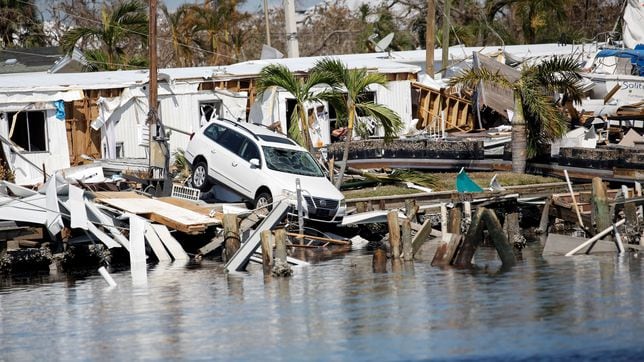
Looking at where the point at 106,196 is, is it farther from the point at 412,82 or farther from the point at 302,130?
the point at 412,82

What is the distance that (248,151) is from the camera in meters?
28.5

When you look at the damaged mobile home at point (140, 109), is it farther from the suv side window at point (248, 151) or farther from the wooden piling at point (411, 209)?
the wooden piling at point (411, 209)

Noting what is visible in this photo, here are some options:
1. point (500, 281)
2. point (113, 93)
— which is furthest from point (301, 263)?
point (113, 93)

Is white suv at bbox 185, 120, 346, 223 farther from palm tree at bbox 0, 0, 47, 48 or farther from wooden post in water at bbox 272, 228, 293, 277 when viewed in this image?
palm tree at bbox 0, 0, 47, 48

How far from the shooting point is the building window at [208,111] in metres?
37.4

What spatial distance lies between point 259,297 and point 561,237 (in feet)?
23.2

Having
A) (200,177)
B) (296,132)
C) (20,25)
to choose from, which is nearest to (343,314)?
(200,177)

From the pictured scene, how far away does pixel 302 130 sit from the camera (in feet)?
109

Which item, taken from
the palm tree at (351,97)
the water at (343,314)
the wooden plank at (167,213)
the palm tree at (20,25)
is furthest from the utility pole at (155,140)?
the palm tree at (20,25)

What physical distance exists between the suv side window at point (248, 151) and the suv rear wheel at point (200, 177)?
1344 millimetres

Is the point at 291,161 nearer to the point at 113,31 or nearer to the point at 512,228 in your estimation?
the point at 512,228

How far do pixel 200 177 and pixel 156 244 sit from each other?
356 centimetres

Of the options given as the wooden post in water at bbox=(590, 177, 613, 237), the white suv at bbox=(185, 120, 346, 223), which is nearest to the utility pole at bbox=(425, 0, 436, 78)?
the white suv at bbox=(185, 120, 346, 223)

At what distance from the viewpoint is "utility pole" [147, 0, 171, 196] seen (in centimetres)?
3166
